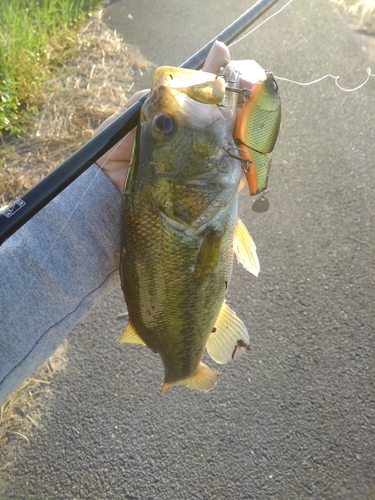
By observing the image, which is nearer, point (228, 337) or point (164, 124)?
point (164, 124)

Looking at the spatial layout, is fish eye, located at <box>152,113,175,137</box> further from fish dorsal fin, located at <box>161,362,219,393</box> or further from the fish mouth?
fish dorsal fin, located at <box>161,362,219,393</box>

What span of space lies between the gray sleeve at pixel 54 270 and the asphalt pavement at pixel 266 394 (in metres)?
1.41

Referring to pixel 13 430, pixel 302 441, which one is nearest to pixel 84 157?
pixel 13 430

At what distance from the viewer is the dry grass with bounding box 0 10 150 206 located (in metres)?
3.84

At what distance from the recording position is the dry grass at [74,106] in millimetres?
3841

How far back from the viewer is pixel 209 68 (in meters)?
1.57

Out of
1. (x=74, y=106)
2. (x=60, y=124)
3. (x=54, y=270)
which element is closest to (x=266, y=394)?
(x=54, y=270)

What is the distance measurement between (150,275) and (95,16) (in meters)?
5.64

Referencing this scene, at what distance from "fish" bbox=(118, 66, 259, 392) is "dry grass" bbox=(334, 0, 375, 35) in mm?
5843

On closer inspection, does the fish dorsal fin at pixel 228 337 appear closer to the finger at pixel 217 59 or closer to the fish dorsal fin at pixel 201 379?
the fish dorsal fin at pixel 201 379

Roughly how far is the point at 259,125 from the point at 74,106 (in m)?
3.45

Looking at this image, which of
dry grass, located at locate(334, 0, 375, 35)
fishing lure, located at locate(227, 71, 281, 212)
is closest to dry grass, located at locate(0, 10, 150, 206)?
fishing lure, located at locate(227, 71, 281, 212)

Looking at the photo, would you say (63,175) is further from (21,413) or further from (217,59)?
(21,413)

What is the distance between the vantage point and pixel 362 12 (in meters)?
6.30
